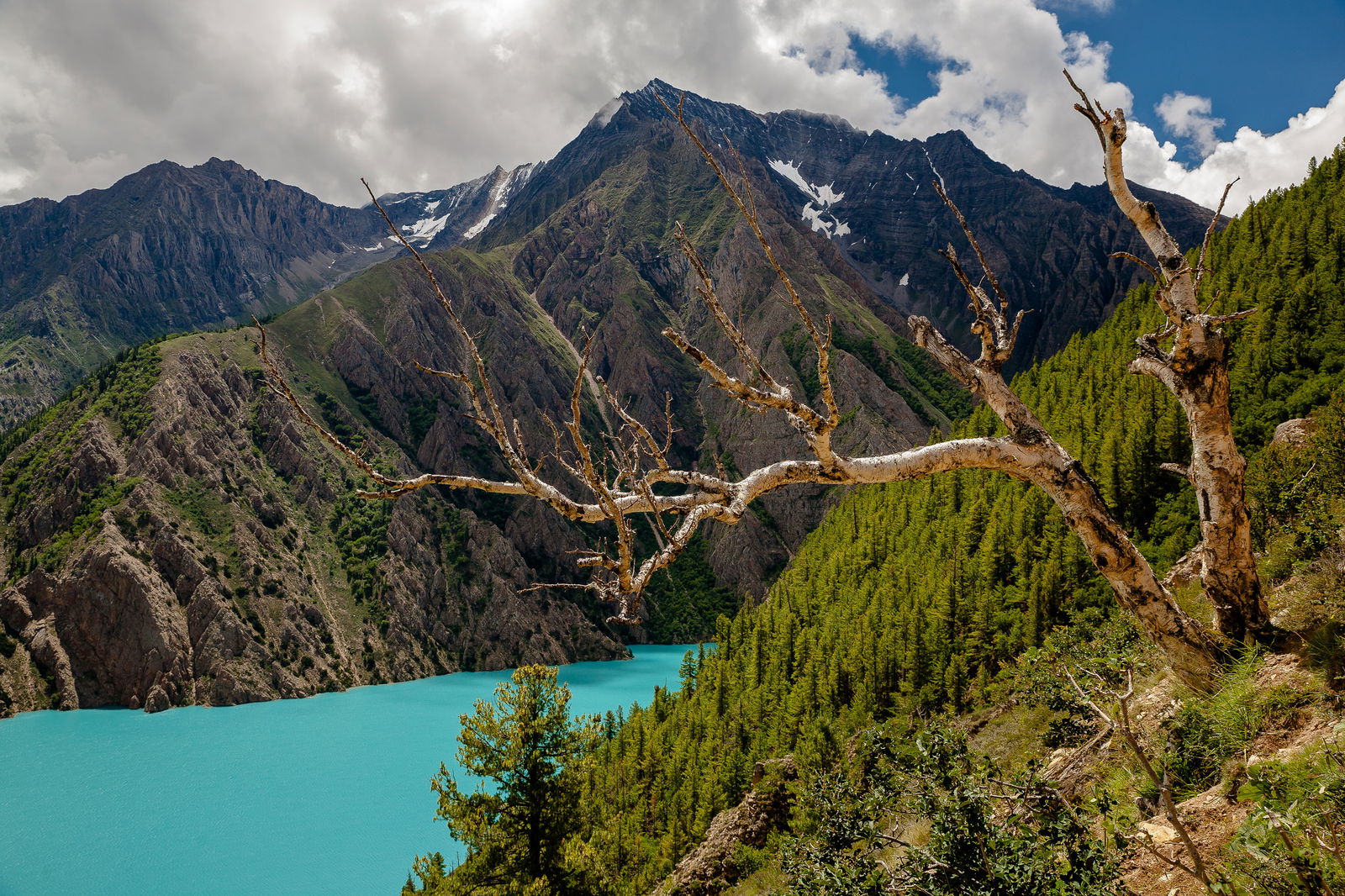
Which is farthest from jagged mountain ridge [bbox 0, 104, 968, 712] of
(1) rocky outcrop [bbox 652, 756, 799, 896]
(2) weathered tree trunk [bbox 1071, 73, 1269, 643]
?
(2) weathered tree trunk [bbox 1071, 73, 1269, 643]

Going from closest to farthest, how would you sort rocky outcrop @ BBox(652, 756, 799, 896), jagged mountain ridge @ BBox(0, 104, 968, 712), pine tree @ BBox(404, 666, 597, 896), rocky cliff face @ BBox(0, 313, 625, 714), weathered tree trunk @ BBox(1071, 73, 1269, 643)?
weathered tree trunk @ BBox(1071, 73, 1269, 643) < pine tree @ BBox(404, 666, 597, 896) < rocky outcrop @ BBox(652, 756, 799, 896) < rocky cliff face @ BBox(0, 313, 625, 714) < jagged mountain ridge @ BBox(0, 104, 968, 712)

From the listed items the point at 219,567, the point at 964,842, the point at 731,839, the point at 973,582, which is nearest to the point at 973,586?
the point at 973,582

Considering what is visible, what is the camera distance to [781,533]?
18250 centimetres

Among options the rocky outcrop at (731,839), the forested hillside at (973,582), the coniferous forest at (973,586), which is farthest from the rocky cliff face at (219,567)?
the rocky outcrop at (731,839)

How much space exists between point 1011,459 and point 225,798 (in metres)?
84.4

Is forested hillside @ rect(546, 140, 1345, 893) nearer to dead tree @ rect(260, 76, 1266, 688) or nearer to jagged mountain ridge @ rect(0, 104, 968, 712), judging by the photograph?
jagged mountain ridge @ rect(0, 104, 968, 712)

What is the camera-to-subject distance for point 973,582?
52062 mm

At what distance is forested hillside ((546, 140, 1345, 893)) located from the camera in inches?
1660

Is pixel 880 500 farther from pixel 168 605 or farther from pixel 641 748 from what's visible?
pixel 168 605

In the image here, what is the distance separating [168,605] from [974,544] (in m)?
115

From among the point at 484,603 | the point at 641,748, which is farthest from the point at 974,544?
the point at 484,603

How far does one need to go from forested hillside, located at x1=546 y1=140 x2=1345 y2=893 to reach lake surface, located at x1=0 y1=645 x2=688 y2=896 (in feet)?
73.4

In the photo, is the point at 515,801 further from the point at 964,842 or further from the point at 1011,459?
the point at 1011,459

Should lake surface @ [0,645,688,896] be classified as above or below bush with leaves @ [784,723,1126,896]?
below
